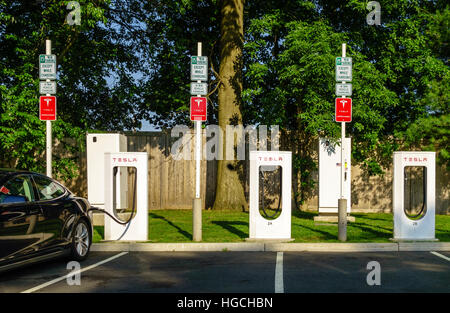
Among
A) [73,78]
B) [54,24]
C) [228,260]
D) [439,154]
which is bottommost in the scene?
[228,260]

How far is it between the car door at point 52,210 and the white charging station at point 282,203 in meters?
3.66

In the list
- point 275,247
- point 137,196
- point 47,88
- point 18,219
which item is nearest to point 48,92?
point 47,88

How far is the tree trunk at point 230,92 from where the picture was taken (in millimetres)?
15938

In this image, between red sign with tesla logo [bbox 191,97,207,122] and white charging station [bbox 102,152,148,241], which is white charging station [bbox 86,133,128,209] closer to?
white charging station [bbox 102,152,148,241]

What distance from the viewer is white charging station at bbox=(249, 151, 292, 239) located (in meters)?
10.6

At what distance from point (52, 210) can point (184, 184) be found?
8.80 meters

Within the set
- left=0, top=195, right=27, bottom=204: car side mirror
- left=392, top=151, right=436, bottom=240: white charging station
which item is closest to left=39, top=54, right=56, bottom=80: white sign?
left=0, top=195, right=27, bottom=204: car side mirror

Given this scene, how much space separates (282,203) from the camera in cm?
1067

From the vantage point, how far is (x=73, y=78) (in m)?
16.5

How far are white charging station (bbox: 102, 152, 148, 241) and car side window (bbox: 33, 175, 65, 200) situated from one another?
5.93ft

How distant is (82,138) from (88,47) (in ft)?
10.4

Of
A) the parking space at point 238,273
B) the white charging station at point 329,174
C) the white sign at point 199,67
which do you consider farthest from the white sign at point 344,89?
Result: the white charging station at point 329,174
